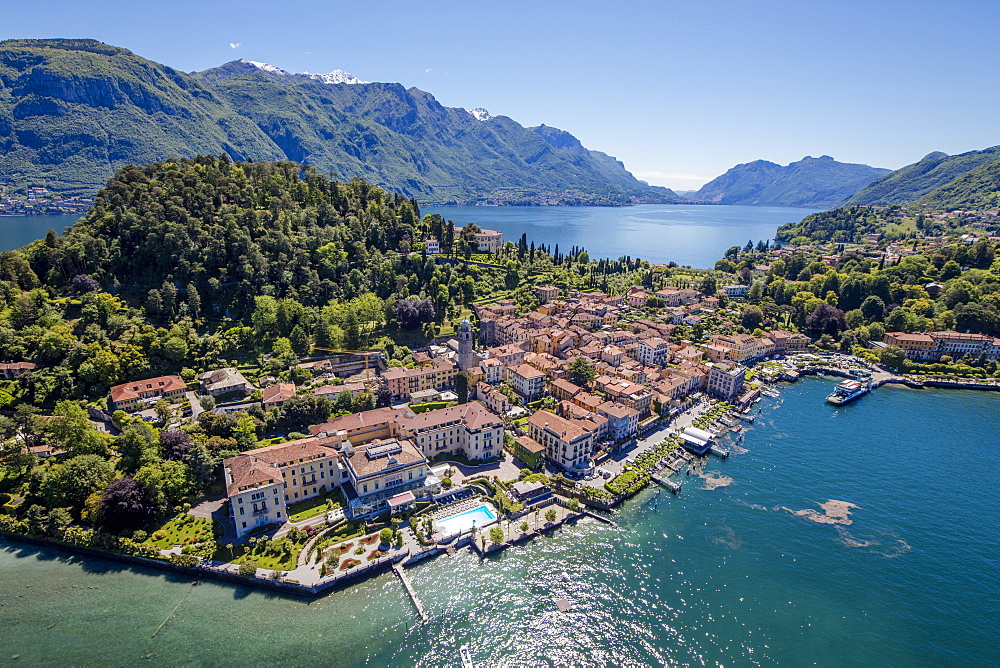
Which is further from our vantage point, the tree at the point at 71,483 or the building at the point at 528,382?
the building at the point at 528,382

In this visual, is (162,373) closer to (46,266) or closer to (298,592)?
(46,266)

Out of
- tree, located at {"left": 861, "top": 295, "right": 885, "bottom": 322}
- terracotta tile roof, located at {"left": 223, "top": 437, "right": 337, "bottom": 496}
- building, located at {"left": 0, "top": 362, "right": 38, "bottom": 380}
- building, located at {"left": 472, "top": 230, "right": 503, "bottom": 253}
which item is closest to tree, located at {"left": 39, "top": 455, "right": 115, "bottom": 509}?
terracotta tile roof, located at {"left": 223, "top": 437, "right": 337, "bottom": 496}

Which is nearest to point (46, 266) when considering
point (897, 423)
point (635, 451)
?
point (635, 451)

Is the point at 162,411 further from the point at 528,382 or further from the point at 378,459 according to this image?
the point at 528,382

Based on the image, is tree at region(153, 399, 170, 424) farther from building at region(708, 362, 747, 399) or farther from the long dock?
building at region(708, 362, 747, 399)

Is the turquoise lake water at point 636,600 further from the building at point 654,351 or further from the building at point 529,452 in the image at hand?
the building at point 654,351

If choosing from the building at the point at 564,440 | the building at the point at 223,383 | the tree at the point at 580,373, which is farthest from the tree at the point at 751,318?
the building at the point at 223,383

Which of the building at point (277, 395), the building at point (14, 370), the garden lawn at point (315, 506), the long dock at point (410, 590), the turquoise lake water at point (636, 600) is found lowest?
the turquoise lake water at point (636, 600)
